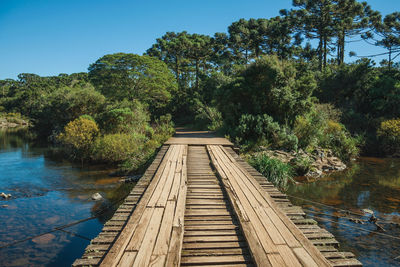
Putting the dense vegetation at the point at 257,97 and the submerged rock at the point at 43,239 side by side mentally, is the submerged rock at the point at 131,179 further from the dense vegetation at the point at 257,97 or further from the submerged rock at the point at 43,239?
the submerged rock at the point at 43,239

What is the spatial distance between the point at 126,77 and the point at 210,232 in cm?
2441

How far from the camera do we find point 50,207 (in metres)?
8.12


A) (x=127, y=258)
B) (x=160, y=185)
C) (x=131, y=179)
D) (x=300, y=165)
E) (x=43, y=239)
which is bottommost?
(x=43, y=239)

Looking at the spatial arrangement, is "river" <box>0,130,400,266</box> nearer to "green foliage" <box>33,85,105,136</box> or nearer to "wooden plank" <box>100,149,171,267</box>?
"wooden plank" <box>100,149,171,267</box>

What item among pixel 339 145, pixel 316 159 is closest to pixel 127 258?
pixel 316 159

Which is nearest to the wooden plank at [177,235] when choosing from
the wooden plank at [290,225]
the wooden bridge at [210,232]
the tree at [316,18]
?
the wooden bridge at [210,232]

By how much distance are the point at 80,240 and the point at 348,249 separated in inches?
238

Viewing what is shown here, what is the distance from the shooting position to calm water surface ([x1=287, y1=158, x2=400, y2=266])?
551 centimetres

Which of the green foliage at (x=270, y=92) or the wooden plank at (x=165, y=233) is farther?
the green foliage at (x=270, y=92)

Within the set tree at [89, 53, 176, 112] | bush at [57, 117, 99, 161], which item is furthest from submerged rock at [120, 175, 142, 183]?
tree at [89, 53, 176, 112]

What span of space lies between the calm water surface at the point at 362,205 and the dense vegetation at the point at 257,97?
267 centimetres

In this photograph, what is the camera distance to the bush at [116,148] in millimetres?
12836

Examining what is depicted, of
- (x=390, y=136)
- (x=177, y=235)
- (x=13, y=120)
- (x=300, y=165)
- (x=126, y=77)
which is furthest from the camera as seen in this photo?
(x=13, y=120)

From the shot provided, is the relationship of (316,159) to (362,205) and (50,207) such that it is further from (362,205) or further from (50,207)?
(50,207)
